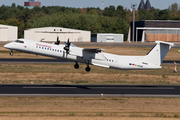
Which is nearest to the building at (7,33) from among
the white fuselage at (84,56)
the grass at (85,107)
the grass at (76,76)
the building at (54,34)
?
the building at (54,34)

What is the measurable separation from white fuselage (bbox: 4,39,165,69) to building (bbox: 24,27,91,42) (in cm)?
11165

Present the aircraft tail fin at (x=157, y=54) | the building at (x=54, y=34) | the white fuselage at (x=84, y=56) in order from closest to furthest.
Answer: the white fuselage at (x=84, y=56), the aircraft tail fin at (x=157, y=54), the building at (x=54, y=34)

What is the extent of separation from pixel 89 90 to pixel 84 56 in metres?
5.04

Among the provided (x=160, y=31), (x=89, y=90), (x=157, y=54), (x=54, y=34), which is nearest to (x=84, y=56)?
(x=89, y=90)

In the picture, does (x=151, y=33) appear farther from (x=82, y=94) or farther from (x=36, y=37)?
(x=82, y=94)

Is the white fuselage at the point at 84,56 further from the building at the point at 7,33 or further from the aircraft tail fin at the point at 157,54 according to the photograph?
the building at the point at 7,33

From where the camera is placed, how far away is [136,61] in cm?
4194

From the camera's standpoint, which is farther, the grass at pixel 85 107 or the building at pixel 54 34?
the building at pixel 54 34

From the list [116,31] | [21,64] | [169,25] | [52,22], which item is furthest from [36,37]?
[21,64]

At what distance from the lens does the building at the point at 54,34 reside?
15138cm

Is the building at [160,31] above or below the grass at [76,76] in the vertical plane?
above

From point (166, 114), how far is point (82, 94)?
11.7 m

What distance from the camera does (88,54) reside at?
40312 millimetres

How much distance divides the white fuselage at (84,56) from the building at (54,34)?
11165 centimetres
